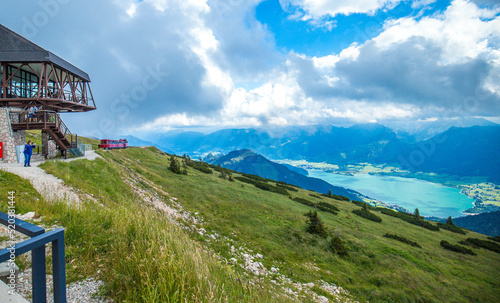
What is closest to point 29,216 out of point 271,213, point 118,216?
point 118,216

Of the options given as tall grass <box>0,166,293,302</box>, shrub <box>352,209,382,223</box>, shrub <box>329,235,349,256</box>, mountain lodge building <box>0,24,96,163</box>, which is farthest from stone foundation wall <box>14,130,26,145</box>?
shrub <box>352,209,382,223</box>

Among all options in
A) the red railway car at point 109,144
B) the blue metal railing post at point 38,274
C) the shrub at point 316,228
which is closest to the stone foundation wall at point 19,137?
the red railway car at point 109,144

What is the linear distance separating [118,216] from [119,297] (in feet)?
10.1

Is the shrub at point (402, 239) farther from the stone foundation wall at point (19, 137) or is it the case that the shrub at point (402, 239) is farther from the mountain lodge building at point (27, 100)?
the stone foundation wall at point (19, 137)

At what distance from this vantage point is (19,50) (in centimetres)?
2180

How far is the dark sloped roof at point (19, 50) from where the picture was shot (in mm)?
21375

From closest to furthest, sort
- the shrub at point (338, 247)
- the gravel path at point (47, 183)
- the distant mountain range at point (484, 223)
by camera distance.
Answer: the gravel path at point (47, 183), the shrub at point (338, 247), the distant mountain range at point (484, 223)

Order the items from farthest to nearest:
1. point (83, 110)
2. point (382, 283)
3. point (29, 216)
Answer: point (83, 110) → point (382, 283) → point (29, 216)

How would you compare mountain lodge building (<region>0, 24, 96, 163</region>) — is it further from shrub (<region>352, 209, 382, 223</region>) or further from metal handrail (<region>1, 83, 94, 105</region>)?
shrub (<region>352, 209, 382, 223</region>)

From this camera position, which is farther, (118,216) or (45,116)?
(45,116)

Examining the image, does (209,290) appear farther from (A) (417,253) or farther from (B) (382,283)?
(A) (417,253)

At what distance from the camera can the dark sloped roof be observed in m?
21.4

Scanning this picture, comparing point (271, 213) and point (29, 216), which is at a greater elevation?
point (29, 216)

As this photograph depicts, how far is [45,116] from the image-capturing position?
21172mm
